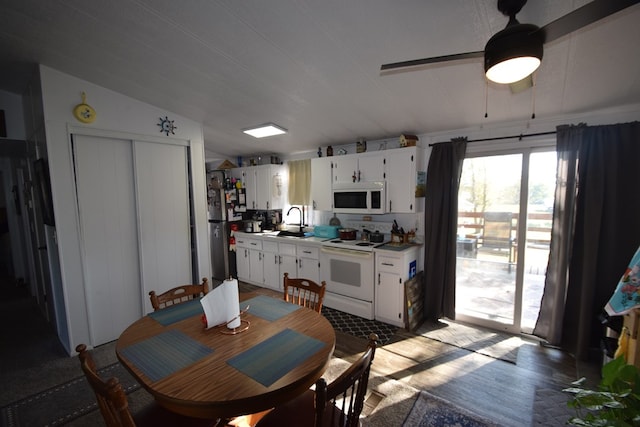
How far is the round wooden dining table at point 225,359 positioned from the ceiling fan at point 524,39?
147 cm

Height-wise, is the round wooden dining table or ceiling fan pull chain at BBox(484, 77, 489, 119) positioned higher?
ceiling fan pull chain at BBox(484, 77, 489, 119)

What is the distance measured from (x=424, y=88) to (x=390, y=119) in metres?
0.70

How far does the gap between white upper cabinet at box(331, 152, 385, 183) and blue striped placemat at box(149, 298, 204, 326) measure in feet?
8.06

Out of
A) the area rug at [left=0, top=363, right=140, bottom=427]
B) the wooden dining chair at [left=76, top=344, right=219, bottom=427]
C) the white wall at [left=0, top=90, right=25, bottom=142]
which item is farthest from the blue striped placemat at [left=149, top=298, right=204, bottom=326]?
the white wall at [left=0, top=90, right=25, bottom=142]

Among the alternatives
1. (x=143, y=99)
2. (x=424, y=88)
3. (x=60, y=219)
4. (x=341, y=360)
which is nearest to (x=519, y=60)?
(x=424, y=88)

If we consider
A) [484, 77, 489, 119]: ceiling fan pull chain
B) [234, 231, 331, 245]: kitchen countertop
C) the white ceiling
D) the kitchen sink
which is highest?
the white ceiling

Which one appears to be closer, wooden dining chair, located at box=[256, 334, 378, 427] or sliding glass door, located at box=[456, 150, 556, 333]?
wooden dining chair, located at box=[256, 334, 378, 427]

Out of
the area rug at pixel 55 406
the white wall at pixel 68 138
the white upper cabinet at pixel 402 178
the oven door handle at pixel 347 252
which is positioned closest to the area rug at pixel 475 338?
the oven door handle at pixel 347 252

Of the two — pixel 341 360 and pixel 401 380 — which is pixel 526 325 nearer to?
pixel 401 380

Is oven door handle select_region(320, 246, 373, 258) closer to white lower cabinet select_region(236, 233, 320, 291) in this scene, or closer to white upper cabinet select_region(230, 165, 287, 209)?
white lower cabinet select_region(236, 233, 320, 291)

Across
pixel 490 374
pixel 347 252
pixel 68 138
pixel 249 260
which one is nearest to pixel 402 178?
pixel 347 252

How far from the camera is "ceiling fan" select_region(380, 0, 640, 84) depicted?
0.87 m

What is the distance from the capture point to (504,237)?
3000 millimetres

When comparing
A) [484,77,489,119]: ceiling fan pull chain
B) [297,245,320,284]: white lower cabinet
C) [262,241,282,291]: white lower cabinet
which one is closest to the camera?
[484,77,489,119]: ceiling fan pull chain
